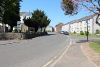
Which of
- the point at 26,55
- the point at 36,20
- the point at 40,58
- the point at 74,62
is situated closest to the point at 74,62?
the point at 74,62

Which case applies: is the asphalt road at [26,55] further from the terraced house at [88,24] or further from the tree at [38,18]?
the tree at [38,18]

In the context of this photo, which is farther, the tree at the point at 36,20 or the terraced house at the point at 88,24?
the terraced house at the point at 88,24

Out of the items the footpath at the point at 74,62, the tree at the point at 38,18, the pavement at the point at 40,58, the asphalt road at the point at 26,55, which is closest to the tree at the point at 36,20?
the tree at the point at 38,18

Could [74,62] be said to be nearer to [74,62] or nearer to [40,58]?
[74,62]

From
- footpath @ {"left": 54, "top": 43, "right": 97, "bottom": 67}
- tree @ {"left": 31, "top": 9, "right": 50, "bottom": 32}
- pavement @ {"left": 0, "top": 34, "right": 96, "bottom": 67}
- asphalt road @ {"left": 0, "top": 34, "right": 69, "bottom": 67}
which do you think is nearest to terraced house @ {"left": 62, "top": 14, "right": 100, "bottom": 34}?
tree @ {"left": 31, "top": 9, "right": 50, "bottom": 32}

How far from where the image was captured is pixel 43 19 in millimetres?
100188

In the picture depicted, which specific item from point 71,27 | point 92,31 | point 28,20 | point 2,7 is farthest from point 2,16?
point 71,27

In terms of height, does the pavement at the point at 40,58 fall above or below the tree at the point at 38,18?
below

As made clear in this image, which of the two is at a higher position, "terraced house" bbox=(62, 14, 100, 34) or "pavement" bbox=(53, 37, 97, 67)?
"terraced house" bbox=(62, 14, 100, 34)

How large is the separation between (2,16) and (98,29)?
158ft

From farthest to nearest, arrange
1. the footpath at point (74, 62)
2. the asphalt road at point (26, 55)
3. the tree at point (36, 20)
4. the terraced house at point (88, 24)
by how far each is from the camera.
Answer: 1. the terraced house at point (88, 24)
2. the tree at point (36, 20)
3. the footpath at point (74, 62)
4. the asphalt road at point (26, 55)

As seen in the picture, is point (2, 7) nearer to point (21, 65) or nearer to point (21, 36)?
point (21, 36)

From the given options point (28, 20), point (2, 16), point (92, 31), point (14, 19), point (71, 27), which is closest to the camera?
point (2, 16)

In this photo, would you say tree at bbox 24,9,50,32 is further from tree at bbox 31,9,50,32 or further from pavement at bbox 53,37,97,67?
pavement at bbox 53,37,97,67
